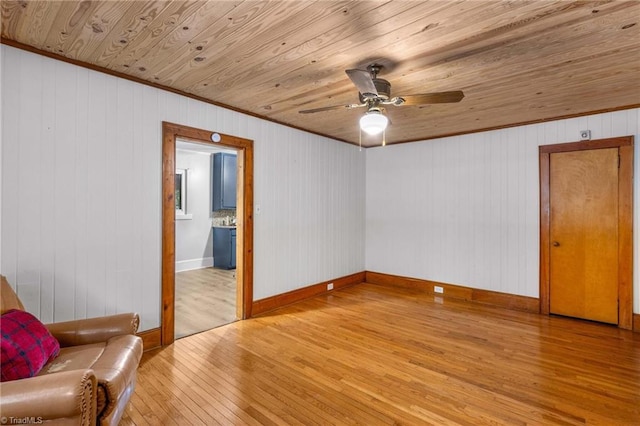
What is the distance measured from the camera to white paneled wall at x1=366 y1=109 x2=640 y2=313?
419 centimetres

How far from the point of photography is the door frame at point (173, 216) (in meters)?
3.13

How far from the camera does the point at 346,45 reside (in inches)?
89.4

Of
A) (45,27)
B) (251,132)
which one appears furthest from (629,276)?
(45,27)

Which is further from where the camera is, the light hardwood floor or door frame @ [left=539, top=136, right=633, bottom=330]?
the light hardwood floor

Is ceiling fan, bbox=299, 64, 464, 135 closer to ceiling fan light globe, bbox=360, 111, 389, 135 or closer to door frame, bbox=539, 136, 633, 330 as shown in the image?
ceiling fan light globe, bbox=360, 111, 389, 135

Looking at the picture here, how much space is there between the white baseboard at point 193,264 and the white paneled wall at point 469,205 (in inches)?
145

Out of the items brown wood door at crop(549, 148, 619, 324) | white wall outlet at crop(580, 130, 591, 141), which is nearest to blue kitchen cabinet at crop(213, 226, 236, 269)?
brown wood door at crop(549, 148, 619, 324)

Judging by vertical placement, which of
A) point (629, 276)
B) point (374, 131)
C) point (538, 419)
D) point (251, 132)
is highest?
point (251, 132)

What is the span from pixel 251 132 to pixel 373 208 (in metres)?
2.80

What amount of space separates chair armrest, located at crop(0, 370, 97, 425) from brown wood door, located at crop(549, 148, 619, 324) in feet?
15.8

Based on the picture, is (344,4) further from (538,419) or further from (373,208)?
(373,208)

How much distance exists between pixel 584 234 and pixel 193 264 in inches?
268

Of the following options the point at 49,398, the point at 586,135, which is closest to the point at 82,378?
the point at 49,398

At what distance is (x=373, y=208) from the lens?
5883 millimetres
